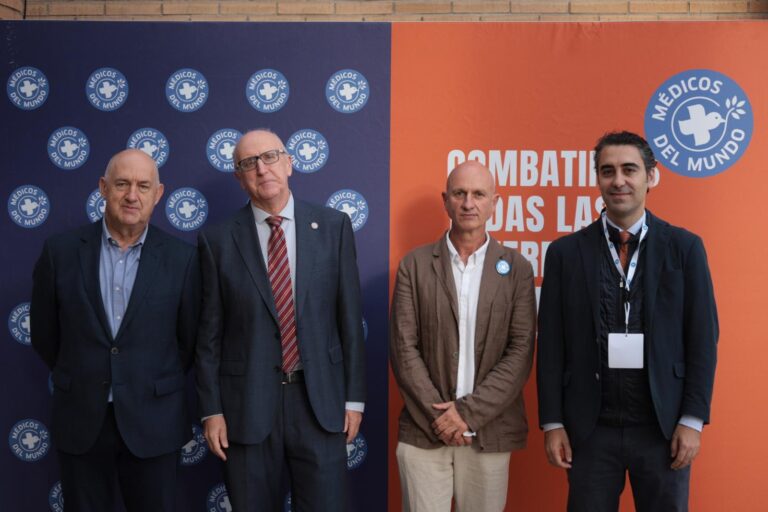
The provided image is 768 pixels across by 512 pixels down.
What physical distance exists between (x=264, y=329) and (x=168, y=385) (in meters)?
0.42

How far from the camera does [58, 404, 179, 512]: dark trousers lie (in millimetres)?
2523

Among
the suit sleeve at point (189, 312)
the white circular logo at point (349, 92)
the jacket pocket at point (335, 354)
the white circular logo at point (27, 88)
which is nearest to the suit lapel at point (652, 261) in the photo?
the jacket pocket at point (335, 354)

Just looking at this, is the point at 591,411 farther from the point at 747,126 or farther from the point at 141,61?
the point at 141,61

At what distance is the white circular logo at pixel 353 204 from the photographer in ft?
10.9

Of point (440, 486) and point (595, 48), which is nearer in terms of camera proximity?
point (440, 486)

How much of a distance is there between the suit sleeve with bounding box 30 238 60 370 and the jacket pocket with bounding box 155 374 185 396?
49 cm

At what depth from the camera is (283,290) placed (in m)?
2.55

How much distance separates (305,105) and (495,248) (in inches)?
48.3

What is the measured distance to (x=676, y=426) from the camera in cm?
230

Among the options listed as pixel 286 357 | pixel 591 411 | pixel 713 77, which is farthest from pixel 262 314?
pixel 713 77

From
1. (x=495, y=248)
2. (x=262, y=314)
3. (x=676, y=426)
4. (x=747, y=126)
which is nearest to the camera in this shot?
(x=676, y=426)

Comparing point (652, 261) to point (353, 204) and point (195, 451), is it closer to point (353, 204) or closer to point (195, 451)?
point (353, 204)

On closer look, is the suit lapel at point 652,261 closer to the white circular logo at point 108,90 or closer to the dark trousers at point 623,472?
the dark trousers at point 623,472

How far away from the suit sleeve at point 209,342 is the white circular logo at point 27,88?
148 centimetres
